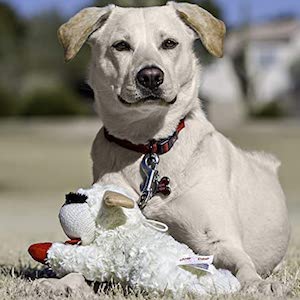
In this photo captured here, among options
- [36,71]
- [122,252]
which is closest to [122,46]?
[122,252]

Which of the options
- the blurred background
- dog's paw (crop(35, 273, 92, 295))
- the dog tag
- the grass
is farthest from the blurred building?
dog's paw (crop(35, 273, 92, 295))

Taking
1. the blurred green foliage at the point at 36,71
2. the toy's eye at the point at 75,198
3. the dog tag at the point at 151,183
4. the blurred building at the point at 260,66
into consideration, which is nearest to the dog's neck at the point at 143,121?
the dog tag at the point at 151,183

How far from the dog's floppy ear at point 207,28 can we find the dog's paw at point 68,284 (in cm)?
185

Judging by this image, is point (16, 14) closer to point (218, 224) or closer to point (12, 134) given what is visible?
point (12, 134)

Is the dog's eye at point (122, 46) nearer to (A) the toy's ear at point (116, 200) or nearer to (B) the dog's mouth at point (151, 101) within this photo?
(B) the dog's mouth at point (151, 101)

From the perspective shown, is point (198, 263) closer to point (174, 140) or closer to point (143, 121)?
point (174, 140)

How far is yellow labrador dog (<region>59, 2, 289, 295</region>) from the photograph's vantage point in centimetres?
538

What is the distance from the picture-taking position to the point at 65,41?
19.3 ft

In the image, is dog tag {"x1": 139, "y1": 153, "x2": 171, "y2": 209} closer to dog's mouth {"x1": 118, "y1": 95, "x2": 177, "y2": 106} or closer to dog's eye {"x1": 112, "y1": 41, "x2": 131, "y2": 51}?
dog's mouth {"x1": 118, "y1": 95, "x2": 177, "y2": 106}

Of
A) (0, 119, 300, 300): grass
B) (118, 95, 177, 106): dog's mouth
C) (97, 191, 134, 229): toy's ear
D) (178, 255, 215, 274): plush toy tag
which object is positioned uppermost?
(118, 95, 177, 106): dog's mouth

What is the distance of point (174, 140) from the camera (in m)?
5.69

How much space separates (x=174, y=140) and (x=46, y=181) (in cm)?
1919

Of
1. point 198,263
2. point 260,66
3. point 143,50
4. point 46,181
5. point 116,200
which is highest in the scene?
point 143,50

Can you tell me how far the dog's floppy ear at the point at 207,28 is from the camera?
5883 millimetres
